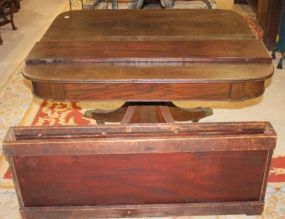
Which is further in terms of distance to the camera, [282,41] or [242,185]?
[282,41]

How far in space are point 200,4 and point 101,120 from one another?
389 cm

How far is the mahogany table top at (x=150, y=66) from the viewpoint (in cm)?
164

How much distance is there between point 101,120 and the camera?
2.66 metres

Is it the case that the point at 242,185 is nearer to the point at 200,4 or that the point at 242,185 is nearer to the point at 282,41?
the point at 282,41

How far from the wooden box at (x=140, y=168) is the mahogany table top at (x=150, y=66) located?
0.16m

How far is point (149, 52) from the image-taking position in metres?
1.82

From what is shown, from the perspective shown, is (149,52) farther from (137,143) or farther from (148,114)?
(148,114)

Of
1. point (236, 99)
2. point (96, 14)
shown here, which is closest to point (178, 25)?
point (96, 14)

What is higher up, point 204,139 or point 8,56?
point 204,139

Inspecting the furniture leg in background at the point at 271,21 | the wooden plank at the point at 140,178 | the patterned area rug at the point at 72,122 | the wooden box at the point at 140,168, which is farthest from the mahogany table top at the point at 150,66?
the furniture leg in background at the point at 271,21

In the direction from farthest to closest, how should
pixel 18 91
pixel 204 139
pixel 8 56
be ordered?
1. pixel 8 56
2. pixel 18 91
3. pixel 204 139

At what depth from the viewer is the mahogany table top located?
1640 millimetres

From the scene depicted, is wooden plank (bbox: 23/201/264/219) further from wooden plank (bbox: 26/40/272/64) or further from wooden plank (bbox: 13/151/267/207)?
wooden plank (bbox: 26/40/272/64)

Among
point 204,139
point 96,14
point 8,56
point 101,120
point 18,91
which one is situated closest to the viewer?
point 204,139
